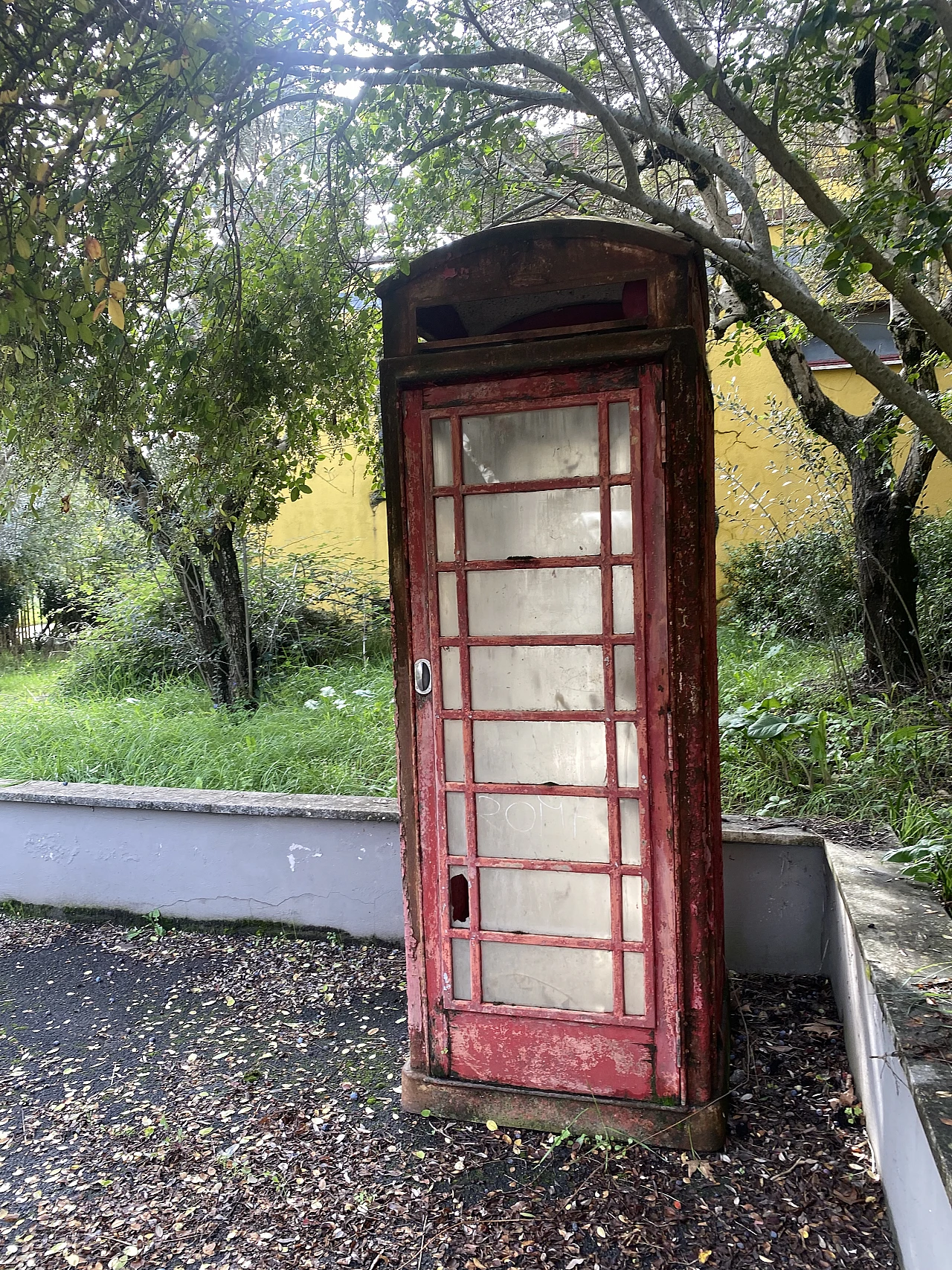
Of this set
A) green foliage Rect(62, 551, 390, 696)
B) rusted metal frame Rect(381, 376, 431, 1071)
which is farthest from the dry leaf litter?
green foliage Rect(62, 551, 390, 696)

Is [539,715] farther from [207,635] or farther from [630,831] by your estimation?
[207,635]

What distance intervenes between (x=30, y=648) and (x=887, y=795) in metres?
12.8

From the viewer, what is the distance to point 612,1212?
2.35 metres

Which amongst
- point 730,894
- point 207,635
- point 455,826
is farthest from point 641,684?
point 207,635

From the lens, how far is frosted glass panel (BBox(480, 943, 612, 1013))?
261cm

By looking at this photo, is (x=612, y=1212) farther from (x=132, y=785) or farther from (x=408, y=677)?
(x=132, y=785)

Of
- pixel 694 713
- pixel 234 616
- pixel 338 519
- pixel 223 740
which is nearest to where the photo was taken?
pixel 694 713

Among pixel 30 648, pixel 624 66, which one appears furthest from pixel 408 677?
pixel 30 648

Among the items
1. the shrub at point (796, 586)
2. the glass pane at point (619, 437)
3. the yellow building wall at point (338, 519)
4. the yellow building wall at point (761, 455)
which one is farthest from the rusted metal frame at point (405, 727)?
the yellow building wall at point (338, 519)

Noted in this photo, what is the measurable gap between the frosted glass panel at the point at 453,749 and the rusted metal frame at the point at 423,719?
29 mm

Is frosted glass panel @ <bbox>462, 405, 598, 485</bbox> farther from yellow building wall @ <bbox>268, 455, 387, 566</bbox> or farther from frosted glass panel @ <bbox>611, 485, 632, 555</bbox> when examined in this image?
yellow building wall @ <bbox>268, 455, 387, 566</bbox>

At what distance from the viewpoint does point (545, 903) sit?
2.68 metres

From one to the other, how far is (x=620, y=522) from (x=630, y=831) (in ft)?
3.16

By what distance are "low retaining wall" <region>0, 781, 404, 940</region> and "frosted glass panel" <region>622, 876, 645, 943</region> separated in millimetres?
1529
